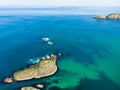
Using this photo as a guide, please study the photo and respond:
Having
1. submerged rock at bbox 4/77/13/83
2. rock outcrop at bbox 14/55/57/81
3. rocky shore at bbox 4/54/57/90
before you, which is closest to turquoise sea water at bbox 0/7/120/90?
submerged rock at bbox 4/77/13/83

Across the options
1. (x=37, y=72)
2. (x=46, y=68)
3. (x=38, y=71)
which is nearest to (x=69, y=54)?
(x=46, y=68)

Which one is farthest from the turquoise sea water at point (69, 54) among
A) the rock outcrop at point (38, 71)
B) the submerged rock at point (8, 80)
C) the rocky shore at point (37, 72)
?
the rock outcrop at point (38, 71)

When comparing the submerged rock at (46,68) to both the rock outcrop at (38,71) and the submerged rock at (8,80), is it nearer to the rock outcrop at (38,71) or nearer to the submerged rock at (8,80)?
the rock outcrop at (38,71)

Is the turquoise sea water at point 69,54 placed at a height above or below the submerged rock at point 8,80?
below

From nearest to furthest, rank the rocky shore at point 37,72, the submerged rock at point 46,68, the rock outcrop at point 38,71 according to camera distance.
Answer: the rocky shore at point 37,72 < the rock outcrop at point 38,71 < the submerged rock at point 46,68

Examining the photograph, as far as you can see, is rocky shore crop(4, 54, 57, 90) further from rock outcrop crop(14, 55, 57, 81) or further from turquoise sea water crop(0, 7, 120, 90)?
turquoise sea water crop(0, 7, 120, 90)

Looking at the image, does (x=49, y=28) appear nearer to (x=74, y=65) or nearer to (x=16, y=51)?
(x=16, y=51)

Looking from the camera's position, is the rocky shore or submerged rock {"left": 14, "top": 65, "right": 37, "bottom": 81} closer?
the rocky shore

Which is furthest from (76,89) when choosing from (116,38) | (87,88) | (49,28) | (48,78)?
(49,28)
